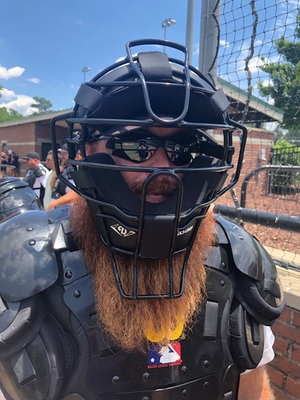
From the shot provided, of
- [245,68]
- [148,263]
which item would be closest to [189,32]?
[245,68]

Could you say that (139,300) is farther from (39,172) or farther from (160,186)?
(39,172)

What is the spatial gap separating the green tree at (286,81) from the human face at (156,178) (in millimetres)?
1713

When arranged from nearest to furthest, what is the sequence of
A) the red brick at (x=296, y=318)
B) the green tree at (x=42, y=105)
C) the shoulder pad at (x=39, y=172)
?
the red brick at (x=296, y=318) < the shoulder pad at (x=39, y=172) < the green tree at (x=42, y=105)

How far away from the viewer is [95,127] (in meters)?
1.15

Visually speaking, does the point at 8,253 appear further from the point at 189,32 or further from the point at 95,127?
the point at 189,32

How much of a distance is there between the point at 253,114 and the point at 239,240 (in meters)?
2.00

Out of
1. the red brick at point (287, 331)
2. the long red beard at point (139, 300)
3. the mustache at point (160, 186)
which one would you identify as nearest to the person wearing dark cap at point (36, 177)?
the red brick at point (287, 331)

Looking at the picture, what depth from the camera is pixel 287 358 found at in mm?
2064

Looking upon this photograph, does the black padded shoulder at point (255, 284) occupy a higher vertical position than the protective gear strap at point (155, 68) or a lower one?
lower

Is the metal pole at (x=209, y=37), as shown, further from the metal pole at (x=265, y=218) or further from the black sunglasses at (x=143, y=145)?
the black sunglasses at (x=143, y=145)

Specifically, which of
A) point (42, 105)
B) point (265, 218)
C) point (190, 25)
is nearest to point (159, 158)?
point (265, 218)

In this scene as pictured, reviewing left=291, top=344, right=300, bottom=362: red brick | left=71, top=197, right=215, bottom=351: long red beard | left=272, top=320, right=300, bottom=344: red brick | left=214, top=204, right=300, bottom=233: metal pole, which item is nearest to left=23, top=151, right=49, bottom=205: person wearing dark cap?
left=214, top=204, right=300, bottom=233: metal pole

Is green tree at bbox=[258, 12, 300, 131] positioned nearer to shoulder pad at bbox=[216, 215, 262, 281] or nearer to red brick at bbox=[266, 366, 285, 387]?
shoulder pad at bbox=[216, 215, 262, 281]

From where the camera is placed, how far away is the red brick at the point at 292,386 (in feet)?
6.60
